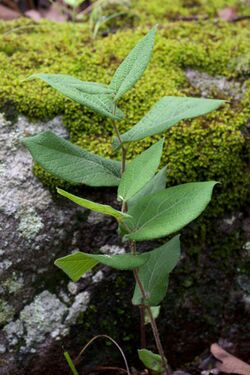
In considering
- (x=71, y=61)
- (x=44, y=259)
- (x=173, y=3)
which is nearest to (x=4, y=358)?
(x=44, y=259)

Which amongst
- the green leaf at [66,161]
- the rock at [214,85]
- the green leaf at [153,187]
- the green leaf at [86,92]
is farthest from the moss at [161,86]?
the green leaf at [86,92]

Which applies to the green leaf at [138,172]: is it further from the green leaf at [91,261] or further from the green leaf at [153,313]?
the green leaf at [153,313]

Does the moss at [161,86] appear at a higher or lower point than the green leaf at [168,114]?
lower

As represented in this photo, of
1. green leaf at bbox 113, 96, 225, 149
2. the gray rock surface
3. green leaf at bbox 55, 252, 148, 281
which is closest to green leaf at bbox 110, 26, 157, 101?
green leaf at bbox 113, 96, 225, 149

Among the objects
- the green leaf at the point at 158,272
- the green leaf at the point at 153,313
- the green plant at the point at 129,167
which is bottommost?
the green leaf at the point at 153,313

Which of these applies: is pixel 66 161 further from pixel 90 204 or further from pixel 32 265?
pixel 32 265

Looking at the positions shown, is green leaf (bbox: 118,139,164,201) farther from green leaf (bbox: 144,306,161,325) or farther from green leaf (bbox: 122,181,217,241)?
green leaf (bbox: 144,306,161,325)

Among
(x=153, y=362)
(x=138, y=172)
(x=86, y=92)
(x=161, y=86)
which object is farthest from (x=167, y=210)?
(x=161, y=86)

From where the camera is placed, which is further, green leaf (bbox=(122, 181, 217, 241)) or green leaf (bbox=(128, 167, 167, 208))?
green leaf (bbox=(128, 167, 167, 208))
